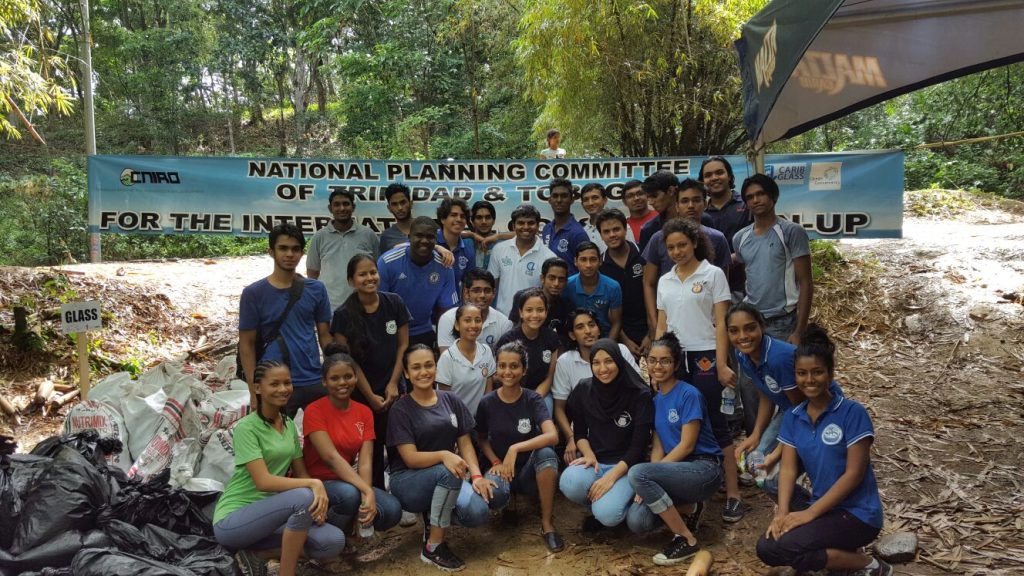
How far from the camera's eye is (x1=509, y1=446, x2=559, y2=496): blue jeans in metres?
3.52

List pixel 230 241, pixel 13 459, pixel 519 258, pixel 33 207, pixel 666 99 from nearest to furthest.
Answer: pixel 13 459
pixel 519 258
pixel 666 99
pixel 33 207
pixel 230 241

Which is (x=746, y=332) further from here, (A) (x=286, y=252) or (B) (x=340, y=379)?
(A) (x=286, y=252)

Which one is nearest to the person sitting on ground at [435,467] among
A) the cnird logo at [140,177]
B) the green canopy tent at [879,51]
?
the green canopy tent at [879,51]

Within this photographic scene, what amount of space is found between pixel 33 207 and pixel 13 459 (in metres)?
11.5

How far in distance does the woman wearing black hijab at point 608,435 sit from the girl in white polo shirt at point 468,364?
556 mm

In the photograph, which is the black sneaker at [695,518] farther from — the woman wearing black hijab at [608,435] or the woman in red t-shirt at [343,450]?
the woman in red t-shirt at [343,450]

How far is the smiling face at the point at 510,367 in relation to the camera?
348 cm

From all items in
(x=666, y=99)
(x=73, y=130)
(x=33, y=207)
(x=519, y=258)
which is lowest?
(x=519, y=258)

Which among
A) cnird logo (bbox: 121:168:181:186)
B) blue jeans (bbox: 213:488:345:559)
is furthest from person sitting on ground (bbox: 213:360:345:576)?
cnird logo (bbox: 121:168:181:186)

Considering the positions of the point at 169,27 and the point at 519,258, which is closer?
the point at 519,258

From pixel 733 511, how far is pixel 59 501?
10.7 feet

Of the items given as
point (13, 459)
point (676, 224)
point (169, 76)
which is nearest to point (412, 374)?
point (676, 224)

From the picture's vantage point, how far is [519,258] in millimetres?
4453

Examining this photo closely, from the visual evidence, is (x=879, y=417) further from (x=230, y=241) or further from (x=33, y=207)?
(x=33, y=207)
